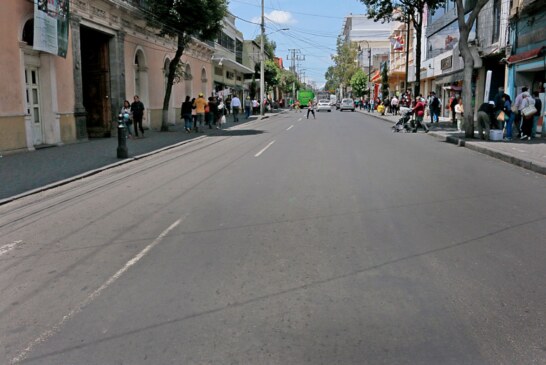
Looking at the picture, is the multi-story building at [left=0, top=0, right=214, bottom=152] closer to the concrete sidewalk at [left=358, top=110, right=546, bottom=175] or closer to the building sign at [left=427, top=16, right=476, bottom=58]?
the concrete sidewalk at [left=358, top=110, right=546, bottom=175]

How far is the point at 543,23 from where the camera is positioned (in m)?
20.0

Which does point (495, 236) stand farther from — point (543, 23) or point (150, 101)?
point (150, 101)

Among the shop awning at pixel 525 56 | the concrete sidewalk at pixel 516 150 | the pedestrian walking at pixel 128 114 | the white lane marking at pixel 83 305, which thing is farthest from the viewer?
the pedestrian walking at pixel 128 114

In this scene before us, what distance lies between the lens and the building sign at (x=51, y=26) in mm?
15953

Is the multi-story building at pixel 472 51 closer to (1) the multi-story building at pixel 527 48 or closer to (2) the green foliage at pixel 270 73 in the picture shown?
(1) the multi-story building at pixel 527 48

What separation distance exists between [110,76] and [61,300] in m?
20.4

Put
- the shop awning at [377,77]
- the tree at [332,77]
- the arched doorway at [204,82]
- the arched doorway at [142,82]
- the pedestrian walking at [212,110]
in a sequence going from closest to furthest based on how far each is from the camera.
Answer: the arched doorway at [142,82] < the pedestrian walking at [212,110] < the arched doorway at [204,82] < the shop awning at [377,77] < the tree at [332,77]

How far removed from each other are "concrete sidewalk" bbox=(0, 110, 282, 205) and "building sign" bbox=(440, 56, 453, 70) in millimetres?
22381

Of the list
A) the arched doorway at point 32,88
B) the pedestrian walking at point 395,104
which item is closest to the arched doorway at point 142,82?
the arched doorway at point 32,88

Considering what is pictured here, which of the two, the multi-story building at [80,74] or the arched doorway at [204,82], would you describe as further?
the arched doorway at [204,82]

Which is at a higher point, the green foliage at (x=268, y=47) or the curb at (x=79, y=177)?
the green foliage at (x=268, y=47)

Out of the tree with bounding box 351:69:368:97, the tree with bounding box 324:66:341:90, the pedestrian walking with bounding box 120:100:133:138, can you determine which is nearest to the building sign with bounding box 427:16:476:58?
the pedestrian walking with bounding box 120:100:133:138

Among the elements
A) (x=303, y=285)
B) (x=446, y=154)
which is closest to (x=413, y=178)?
(x=446, y=154)

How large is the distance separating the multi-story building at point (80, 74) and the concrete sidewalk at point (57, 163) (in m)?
0.84
